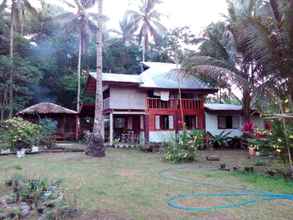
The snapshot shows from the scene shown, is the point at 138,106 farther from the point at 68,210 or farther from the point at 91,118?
the point at 68,210

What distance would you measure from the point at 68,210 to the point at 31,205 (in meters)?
0.88

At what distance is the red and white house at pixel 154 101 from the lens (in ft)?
61.4

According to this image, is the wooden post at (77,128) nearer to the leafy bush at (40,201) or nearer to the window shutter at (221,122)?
the window shutter at (221,122)

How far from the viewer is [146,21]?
32.5 metres

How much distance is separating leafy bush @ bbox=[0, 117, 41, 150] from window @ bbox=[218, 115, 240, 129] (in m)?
12.9

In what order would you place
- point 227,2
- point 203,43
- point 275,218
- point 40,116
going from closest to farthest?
point 275,218
point 227,2
point 203,43
point 40,116

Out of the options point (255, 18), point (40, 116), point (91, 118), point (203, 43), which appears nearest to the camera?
point (255, 18)

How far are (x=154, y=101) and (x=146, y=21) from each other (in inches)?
629

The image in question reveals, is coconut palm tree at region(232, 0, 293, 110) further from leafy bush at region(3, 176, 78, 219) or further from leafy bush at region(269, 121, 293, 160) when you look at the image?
leafy bush at region(3, 176, 78, 219)

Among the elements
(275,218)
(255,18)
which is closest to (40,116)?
(255,18)

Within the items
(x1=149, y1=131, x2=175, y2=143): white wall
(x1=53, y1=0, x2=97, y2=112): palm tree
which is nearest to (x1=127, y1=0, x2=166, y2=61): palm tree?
(x1=53, y1=0, x2=97, y2=112): palm tree

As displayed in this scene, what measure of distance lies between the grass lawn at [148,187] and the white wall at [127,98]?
8547 millimetres

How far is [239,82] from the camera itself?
1234cm

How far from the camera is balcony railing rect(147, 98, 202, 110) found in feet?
63.3
